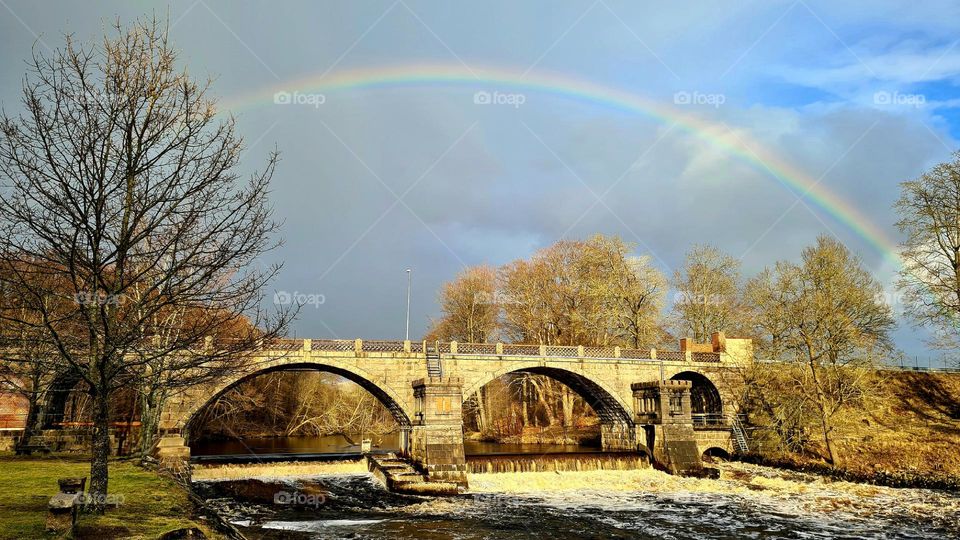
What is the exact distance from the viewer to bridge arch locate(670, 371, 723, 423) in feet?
134

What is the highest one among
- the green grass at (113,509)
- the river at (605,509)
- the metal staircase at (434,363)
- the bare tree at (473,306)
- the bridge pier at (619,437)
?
the bare tree at (473,306)

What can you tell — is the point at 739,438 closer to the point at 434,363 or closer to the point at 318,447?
the point at 434,363

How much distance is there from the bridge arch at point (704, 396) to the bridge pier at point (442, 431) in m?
18.9

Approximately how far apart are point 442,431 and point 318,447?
70.3ft

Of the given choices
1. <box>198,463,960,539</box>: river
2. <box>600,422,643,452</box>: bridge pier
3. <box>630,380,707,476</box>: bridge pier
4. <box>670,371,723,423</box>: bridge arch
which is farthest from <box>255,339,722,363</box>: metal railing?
<box>198,463,960,539</box>: river

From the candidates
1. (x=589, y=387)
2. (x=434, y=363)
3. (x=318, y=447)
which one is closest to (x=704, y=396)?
(x=589, y=387)

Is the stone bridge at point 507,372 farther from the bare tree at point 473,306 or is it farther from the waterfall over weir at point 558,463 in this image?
the bare tree at point 473,306

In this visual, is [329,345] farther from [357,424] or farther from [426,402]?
[357,424]

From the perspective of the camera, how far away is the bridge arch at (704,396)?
40.8 m

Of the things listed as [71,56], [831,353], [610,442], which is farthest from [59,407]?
[831,353]

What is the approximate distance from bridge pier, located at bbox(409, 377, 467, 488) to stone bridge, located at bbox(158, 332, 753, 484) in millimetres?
45

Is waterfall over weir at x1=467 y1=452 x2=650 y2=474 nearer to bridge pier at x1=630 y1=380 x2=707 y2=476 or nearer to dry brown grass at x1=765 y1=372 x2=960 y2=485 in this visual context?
bridge pier at x1=630 y1=380 x2=707 y2=476

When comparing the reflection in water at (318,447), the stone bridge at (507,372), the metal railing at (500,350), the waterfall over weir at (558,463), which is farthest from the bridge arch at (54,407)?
the waterfall over weir at (558,463)

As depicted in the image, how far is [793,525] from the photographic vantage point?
62.4 ft
